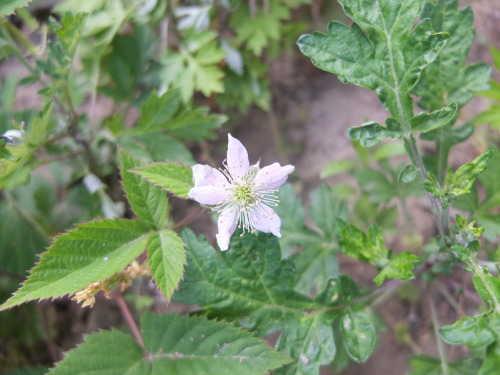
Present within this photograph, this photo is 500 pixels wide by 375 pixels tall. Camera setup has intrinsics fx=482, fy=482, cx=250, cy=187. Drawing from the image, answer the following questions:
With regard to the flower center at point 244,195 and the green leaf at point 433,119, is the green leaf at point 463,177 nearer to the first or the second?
the green leaf at point 433,119

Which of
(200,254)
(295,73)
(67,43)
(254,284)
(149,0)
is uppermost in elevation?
(67,43)

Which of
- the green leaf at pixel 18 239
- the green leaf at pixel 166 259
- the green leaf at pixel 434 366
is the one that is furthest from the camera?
the green leaf at pixel 18 239

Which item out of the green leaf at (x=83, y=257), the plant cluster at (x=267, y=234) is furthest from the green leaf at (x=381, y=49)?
the green leaf at (x=83, y=257)

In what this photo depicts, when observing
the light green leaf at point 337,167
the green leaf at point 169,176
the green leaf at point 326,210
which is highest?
the green leaf at point 169,176

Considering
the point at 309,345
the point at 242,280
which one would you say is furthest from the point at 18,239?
the point at 309,345

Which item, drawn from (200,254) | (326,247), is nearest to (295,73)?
(326,247)

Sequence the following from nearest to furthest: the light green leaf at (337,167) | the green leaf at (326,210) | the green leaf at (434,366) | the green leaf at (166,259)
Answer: the green leaf at (166,259) < the green leaf at (434,366) < the green leaf at (326,210) < the light green leaf at (337,167)

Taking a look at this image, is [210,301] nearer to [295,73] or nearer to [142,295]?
[142,295]

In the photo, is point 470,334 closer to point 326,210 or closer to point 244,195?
point 244,195
